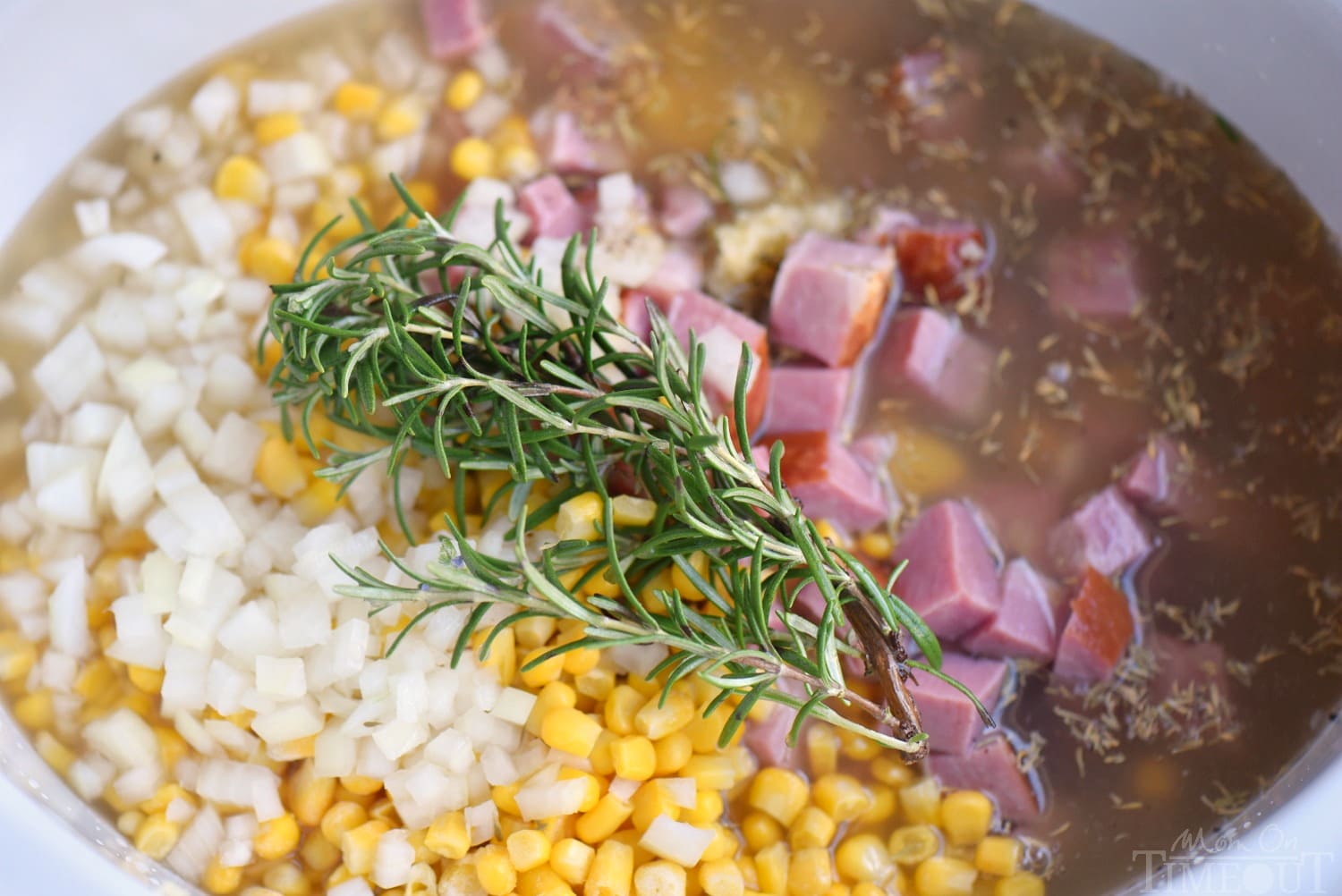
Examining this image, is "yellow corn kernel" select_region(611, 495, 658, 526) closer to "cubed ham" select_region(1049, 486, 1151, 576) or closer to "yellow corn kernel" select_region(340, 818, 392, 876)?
"yellow corn kernel" select_region(340, 818, 392, 876)

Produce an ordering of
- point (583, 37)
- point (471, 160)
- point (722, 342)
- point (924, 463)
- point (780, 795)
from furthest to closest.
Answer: point (583, 37) → point (471, 160) → point (924, 463) → point (722, 342) → point (780, 795)

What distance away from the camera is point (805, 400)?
1.88 m

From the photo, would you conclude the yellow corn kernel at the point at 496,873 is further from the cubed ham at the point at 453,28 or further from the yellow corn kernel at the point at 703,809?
the cubed ham at the point at 453,28

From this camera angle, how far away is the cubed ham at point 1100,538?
1.81 m

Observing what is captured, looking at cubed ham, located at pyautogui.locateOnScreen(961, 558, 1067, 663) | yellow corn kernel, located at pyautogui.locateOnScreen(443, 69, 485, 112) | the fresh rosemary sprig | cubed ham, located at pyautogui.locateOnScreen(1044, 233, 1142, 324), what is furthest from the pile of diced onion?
cubed ham, located at pyautogui.locateOnScreen(1044, 233, 1142, 324)

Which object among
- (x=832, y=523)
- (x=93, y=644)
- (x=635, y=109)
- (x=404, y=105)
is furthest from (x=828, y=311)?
(x=93, y=644)

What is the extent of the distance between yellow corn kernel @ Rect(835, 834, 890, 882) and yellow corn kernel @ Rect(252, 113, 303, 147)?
1.67 meters

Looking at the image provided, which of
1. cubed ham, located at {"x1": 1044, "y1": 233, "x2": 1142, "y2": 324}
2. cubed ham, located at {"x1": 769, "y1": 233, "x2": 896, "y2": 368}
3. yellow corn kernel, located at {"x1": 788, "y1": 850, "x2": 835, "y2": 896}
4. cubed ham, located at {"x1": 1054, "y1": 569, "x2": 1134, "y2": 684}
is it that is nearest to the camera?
yellow corn kernel, located at {"x1": 788, "y1": 850, "x2": 835, "y2": 896}

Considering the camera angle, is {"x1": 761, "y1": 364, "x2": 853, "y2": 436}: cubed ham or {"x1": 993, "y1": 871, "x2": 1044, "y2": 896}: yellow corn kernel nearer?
{"x1": 993, "y1": 871, "x2": 1044, "y2": 896}: yellow corn kernel

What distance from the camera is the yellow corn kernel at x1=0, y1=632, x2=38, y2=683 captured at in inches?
67.2

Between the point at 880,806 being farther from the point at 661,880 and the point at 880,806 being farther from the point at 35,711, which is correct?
the point at 35,711

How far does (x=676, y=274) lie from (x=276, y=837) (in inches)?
45.9

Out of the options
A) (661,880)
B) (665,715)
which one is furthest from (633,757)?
(661,880)

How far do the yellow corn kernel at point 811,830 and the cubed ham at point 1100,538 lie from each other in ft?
1.98
